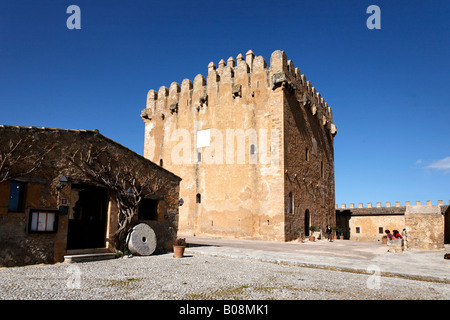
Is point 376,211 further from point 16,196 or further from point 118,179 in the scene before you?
point 16,196

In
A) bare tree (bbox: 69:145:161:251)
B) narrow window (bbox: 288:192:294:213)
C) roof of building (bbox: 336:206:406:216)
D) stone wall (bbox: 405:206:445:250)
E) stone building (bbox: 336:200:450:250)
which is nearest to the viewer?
bare tree (bbox: 69:145:161:251)

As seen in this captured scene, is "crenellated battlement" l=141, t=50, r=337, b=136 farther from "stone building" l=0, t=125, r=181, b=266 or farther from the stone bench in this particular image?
"stone building" l=0, t=125, r=181, b=266

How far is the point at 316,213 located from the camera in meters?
26.8

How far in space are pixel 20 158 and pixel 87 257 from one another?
3.39m

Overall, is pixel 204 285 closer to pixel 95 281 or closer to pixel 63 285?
pixel 95 281

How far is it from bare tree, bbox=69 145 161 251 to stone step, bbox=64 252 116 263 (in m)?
0.58

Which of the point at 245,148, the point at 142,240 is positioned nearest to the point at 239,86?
the point at 245,148

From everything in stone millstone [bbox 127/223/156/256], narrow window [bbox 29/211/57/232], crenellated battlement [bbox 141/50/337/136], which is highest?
crenellated battlement [bbox 141/50/337/136]

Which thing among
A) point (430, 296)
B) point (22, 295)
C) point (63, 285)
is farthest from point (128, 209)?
point (430, 296)

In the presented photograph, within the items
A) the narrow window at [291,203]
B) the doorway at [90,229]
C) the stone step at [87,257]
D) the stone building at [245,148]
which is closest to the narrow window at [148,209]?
the doorway at [90,229]

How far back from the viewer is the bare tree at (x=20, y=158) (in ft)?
27.0

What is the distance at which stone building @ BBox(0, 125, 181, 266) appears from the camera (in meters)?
8.30

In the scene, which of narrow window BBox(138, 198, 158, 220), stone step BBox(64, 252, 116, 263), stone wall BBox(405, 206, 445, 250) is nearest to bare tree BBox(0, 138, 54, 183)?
stone step BBox(64, 252, 116, 263)
